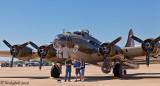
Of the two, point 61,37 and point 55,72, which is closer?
point 61,37

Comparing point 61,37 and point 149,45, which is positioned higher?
point 61,37

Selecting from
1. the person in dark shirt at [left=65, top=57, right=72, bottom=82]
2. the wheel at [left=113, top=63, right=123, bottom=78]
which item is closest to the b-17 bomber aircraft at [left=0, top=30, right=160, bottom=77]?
the wheel at [left=113, top=63, right=123, bottom=78]

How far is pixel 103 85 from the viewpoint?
19.8m

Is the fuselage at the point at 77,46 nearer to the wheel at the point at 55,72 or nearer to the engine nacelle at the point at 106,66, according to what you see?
the engine nacelle at the point at 106,66

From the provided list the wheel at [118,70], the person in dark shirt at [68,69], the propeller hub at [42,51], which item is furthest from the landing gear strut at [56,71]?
the wheel at [118,70]

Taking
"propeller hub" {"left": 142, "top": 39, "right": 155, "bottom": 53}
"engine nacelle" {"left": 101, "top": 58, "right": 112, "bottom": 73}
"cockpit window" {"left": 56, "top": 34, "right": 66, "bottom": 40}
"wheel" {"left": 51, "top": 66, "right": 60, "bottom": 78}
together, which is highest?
"cockpit window" {"left": 56, "top": 34, "right": 66, "bottom": 40}

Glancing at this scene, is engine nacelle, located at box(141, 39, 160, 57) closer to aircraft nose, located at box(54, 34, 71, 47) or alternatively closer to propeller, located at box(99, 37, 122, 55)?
propeller, located at box(99, 37, 122, 55)

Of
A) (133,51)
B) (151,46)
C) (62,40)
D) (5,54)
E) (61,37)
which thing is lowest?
(133,51)

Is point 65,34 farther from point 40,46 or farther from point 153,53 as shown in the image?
point 153,53

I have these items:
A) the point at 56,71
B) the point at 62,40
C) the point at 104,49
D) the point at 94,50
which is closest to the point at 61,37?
the point at 62,40

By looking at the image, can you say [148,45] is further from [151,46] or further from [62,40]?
[62,40]

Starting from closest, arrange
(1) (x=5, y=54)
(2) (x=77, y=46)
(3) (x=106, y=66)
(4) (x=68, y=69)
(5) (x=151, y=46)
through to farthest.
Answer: (4) (x=68, y=69), (2) (x=77, y=46), (5) (x=151, y=46), (3) (x=106, y=66), (1) (x=5, y=54)

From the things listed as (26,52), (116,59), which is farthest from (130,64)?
(26,52)

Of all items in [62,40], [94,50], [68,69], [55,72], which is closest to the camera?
[68,69]
